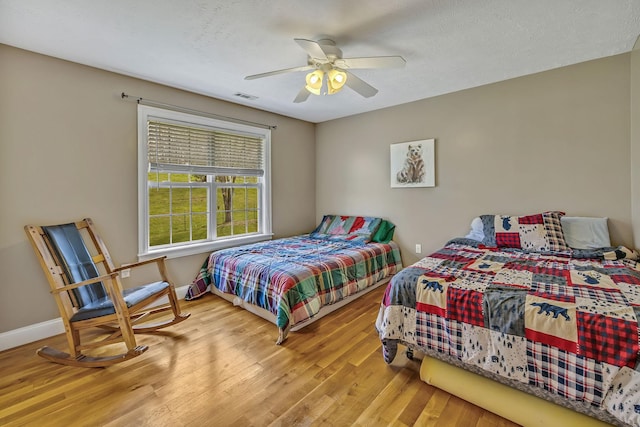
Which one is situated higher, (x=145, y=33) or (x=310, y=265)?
(x=145, y=33)

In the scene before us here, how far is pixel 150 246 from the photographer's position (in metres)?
3.19

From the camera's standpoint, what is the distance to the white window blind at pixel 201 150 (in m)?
3.17

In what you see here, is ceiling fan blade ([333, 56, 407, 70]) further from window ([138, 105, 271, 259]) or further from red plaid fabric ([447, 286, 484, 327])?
window ([138, 105, 271, 259])

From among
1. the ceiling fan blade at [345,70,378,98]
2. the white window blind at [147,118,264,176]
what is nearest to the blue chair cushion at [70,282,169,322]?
the white window blind at [147,118,264,176]

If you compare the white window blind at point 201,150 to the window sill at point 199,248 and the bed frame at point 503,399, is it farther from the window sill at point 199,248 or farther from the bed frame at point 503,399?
the bed frame at point 503,399

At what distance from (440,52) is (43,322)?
4.25m

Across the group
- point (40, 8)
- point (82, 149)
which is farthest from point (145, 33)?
point (82, 149)

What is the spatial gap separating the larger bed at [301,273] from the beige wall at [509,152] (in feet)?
1.58

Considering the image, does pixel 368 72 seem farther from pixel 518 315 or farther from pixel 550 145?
pixel 518 315

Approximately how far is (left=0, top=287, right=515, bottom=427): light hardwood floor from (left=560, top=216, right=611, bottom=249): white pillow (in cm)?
191

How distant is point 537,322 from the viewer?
57.5 inches

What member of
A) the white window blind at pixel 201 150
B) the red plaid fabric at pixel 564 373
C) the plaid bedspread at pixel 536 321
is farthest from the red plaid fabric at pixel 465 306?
the white window blind at pixel 201 150

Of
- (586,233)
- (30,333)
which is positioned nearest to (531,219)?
(586,233)

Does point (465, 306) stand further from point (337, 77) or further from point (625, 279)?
point (337, 77)
